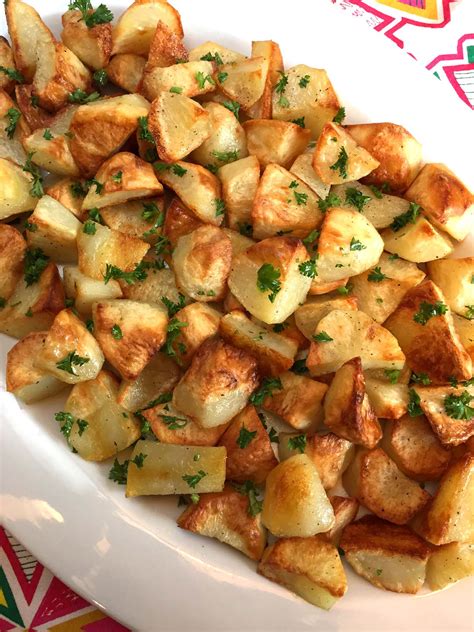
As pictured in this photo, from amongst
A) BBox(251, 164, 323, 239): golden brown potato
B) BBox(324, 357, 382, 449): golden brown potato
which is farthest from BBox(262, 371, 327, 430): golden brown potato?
BBox(251, 164, 323, 239): golden brown potato

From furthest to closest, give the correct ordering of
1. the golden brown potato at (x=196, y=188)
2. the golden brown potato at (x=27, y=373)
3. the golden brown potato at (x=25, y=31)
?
the golden brown potato at (x=25, y=31), the golden brown potato at (x=196, y=188), the golden brown potato at (x=27, y=373)

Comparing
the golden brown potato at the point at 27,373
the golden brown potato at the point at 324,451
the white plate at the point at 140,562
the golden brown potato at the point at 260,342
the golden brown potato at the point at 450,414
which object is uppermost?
the golden brown potato at the point at 260,342

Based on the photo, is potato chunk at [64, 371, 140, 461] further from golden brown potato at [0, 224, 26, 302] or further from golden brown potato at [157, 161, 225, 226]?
golden brown potato at [157, 161, 225, 226]

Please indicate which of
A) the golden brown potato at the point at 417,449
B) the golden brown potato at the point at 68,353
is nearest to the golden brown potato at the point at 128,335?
the golden brown potato at the point at 68,353

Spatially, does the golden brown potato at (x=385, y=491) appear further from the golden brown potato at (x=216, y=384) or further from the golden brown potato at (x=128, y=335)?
the golden brown potato at (x=128, y=335)

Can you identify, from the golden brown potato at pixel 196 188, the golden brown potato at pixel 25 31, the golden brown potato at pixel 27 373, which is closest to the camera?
the golden brown potato at pixel 27 373

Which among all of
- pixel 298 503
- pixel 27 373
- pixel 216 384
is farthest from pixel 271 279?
pixel 27 373
